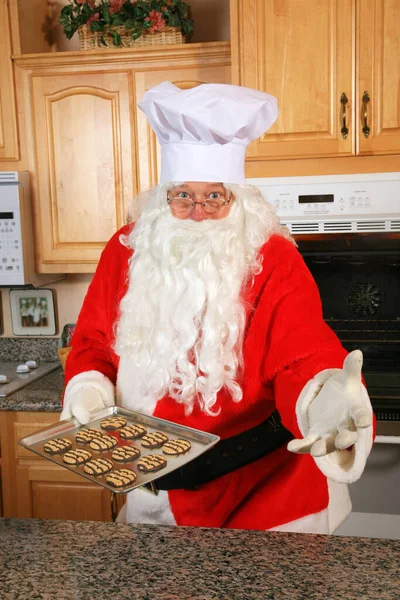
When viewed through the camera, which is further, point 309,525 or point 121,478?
point 309,525

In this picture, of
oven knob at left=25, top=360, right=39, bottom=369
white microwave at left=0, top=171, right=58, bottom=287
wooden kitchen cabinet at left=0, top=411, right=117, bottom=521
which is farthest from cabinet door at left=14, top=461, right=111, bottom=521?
white microwave at left=0, top=171, right=58, bottom=287

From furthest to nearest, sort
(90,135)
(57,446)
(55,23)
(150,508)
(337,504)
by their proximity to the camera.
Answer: (55,23) < (90,135) < (337,504) < (150,508) < (57,446)

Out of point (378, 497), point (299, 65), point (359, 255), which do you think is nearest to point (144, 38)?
point (299, 65)

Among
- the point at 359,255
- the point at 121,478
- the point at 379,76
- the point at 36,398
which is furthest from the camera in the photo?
the point at 36,398

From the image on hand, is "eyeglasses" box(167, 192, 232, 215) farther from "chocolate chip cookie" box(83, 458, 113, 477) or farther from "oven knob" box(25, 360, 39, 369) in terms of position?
"oven knob" box(25, 360, 39, 369)

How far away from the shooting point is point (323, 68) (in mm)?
2209

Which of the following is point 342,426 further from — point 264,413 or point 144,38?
point 144,38

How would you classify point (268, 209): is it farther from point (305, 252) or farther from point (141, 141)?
point (141, 141)

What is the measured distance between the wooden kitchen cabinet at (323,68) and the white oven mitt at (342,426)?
55.6 inches

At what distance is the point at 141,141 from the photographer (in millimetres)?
2547

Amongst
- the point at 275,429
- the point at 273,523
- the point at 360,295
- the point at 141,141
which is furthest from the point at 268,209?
the point at 141,141

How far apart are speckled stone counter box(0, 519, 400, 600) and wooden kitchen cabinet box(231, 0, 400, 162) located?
5.27 feet

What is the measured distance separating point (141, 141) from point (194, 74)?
32cm

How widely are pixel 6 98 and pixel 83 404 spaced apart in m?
1.62
